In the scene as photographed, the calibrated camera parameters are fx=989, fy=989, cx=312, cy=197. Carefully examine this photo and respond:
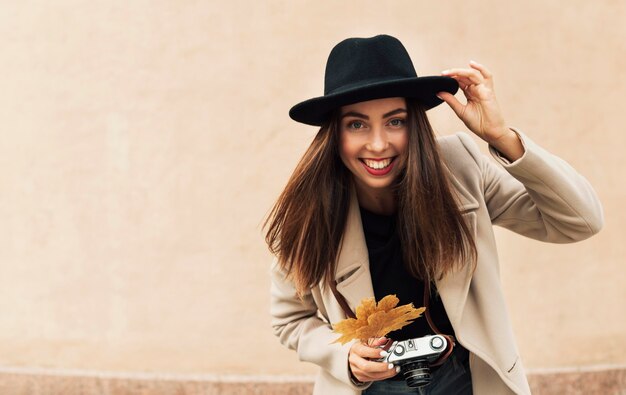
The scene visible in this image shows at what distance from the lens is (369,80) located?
120 inches

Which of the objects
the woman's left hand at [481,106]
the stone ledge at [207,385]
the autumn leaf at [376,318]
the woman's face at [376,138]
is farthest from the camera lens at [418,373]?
the stone ledge at [207,385]

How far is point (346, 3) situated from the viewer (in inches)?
255

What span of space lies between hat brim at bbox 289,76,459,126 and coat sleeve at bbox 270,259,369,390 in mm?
626

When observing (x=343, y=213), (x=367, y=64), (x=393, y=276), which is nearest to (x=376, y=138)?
(x=367, y=64)

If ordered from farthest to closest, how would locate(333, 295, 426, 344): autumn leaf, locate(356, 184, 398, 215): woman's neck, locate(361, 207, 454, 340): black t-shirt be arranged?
1. locate(356, 184, 398, 215): woman's neck
2. locate(361, 207, 454, 340): black t-shirt
3. locate(333, 295, 426, 344): autumn leaf

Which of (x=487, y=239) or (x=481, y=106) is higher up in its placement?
(x=481, y=106)

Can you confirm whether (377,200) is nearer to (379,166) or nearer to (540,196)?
(379,166)

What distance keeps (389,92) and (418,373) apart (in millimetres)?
838

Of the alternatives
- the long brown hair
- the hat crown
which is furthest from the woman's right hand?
the hat crown

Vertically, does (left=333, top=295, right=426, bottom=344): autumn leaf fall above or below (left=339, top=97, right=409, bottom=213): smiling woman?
below

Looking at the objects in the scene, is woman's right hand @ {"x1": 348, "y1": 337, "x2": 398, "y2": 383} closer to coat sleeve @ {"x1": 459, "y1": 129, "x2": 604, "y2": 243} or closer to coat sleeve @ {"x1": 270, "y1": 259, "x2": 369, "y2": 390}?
coat sleeve @ {"x1": 270, "y1": 259, "x2": 369, "y2": 390}

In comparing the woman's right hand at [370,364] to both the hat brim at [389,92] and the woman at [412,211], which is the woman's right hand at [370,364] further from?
the hat brim at [389,92]

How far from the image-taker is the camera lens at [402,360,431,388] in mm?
2887

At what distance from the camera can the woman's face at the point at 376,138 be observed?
10.1 feet
